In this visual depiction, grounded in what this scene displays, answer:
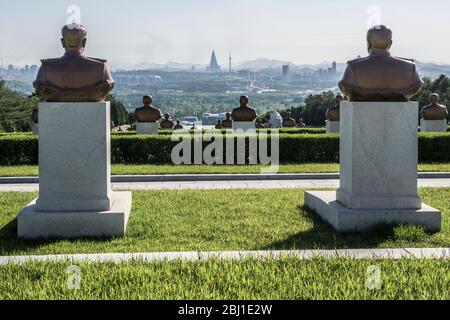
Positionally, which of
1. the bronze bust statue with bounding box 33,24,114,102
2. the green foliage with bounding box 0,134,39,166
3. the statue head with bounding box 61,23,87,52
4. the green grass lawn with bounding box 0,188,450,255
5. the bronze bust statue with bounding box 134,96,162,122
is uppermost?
the statue head with bounding box 61,23,87,52

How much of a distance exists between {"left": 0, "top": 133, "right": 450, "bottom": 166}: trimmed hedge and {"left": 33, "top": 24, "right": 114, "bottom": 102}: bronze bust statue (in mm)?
7855

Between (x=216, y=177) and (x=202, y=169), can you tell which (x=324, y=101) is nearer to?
(x=202, y=169)

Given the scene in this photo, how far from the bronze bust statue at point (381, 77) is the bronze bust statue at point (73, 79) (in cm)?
284

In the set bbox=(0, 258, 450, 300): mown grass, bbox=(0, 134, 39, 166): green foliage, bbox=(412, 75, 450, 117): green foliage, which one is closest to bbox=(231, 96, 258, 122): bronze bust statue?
bbox=(0, 134, 39, 166): green foliage

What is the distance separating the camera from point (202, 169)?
13.3 metres

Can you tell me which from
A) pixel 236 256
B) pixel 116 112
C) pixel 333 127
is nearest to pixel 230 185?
pixel 236 256

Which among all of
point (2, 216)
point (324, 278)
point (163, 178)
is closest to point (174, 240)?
point (324, 278)

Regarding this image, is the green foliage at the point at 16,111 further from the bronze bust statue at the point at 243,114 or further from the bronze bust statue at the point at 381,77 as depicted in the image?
the bronze bust statue at the point at 381,77

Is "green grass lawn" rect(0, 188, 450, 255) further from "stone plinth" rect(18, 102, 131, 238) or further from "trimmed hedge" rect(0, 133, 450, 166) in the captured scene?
"trimmed hedge" rect(0, 133, 450, 166)

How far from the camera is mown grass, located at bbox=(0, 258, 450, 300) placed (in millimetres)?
4414

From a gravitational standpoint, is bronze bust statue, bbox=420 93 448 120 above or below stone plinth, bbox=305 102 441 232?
above

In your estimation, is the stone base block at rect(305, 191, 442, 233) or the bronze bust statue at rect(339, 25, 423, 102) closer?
the stone base block at rect(305, 191, 442, 233)
